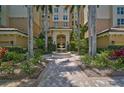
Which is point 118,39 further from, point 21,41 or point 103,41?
point 21,41

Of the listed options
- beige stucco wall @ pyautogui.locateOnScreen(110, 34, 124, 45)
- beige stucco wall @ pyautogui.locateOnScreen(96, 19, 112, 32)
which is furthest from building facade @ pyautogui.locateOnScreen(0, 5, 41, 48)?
beige stucco wall @ pyautogui.locateOnScreen(96, 19, 112, 32)

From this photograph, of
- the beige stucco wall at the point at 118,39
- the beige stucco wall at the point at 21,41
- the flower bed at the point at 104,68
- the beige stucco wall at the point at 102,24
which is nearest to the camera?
the flower bed at the point at 104,68

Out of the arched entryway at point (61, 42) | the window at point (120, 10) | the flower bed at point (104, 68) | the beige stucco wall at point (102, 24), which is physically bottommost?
the flower bed at point (104, 68)

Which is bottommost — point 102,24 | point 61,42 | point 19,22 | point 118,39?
point 61,42

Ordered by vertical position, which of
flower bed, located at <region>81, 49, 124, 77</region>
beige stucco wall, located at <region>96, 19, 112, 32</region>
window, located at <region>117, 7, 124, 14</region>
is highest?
window, located at <region>117, 7, 124, 14</region>

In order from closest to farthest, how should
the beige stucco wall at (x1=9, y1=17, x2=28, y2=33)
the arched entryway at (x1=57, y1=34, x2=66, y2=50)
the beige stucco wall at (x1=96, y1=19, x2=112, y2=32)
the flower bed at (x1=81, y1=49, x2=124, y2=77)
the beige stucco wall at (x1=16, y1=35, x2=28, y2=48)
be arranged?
1. the flower bed at (x1=81, y1=49, x2=124, y2=77)
2. the beige stucco wall at (x1=16, y1=35, x2=28, y2=48)
3. the beige stucco wall at (x1=9, y1=17, x2=28, y2=33)
4. the beige stucco wall at (x1=96, y1=19, x2=112, y2=32)
5. the arched entryway at (x1=57, y1=34, x2=66, y2=50)

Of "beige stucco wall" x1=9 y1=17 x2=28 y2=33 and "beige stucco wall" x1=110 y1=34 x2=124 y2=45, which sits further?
"beige stucco wall" x1=9 y1=17 x2=28 y2=33

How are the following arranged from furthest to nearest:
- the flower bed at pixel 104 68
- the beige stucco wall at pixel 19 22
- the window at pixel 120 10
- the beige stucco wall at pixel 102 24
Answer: the beige stucco wall at pixel 102 24 → the window at pixel 120 10 → the beige stucco wall at pixel 19 22 → the flower bed at pixel 104 68

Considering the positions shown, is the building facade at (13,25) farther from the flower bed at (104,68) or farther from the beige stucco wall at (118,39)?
the flower bed at (104,68)

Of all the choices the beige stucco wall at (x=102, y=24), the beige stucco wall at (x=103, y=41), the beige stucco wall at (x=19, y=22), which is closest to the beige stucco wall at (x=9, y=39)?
the beige stucco wall at (x=19, y=22)

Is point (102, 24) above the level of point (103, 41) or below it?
above

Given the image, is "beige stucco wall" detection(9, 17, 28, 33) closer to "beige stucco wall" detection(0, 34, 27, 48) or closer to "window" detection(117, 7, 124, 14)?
"beige stucco wall" detection(0, 34, 27, 48)

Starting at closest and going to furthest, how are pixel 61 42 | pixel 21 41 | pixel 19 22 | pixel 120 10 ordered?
pixel 21 41 → pixel 19 22 → pixel 120 10 → pixel 61 42

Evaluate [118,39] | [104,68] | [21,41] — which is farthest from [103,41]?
[104,68]
